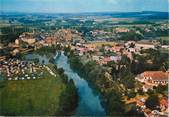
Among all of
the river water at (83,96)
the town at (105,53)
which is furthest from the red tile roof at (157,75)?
the river water at (83,96)

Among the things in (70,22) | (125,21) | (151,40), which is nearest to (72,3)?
(70,22)

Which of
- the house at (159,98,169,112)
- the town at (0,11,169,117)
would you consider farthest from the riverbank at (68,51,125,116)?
the house at (159,98,169,112)

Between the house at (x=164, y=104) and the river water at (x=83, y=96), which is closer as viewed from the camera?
the house at (x=164, y=104)

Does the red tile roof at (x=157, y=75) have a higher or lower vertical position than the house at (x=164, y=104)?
higher

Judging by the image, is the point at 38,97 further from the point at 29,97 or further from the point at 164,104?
the point at 164,104

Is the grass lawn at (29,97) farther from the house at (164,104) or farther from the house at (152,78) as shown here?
the house at (164,104)

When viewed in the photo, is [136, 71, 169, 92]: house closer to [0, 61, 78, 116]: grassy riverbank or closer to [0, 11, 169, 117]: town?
[0, 11, 169, 117]: town

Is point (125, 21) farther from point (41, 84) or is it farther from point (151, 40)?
point (41, 84)
